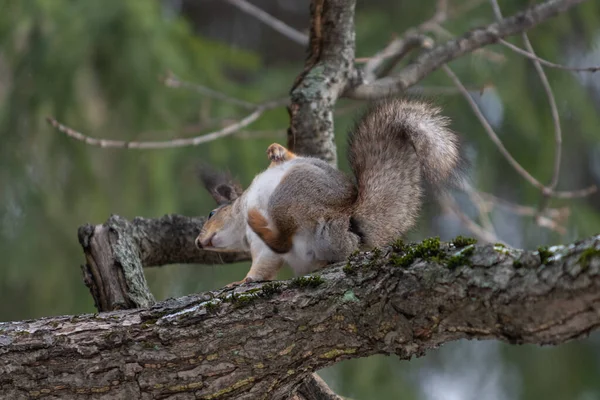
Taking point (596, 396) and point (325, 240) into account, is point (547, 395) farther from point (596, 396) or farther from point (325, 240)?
point (325, 240)

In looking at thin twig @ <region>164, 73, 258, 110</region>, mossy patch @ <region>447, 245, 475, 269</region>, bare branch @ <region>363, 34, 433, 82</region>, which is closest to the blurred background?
thin twig @ <region>164, 73, 258, 110</region>

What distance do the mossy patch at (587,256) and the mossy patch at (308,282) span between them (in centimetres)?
50

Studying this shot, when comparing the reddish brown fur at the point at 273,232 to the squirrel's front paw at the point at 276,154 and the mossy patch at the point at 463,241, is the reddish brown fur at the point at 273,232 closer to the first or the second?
the squirrel's front paw at the point at 276,154

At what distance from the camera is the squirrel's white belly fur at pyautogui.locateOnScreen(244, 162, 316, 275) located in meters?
1.95

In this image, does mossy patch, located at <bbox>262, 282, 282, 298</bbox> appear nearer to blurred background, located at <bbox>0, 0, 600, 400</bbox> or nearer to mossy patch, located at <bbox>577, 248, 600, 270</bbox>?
mossy patch, located at <bbox>577, 248, 600, 270</bbox>

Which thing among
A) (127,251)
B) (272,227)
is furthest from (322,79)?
(127,251)

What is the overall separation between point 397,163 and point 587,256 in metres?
0.80

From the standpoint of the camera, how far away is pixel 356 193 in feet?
6.73

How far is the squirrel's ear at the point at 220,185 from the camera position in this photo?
2.50m

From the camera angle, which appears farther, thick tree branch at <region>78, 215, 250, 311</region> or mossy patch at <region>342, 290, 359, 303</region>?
thick tree branch at <region>78, 215, 250, 311</region>

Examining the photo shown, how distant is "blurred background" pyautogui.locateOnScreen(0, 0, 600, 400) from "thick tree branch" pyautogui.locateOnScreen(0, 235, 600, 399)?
155 cm

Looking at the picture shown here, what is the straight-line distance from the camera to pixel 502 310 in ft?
4.38

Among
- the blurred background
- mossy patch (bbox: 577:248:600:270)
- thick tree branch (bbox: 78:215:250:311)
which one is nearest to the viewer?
mossy patch (bbox: 577:248:600:270)

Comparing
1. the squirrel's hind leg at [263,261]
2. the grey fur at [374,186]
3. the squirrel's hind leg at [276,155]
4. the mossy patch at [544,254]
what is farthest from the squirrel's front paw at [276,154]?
the mossy patch at [544,254]
